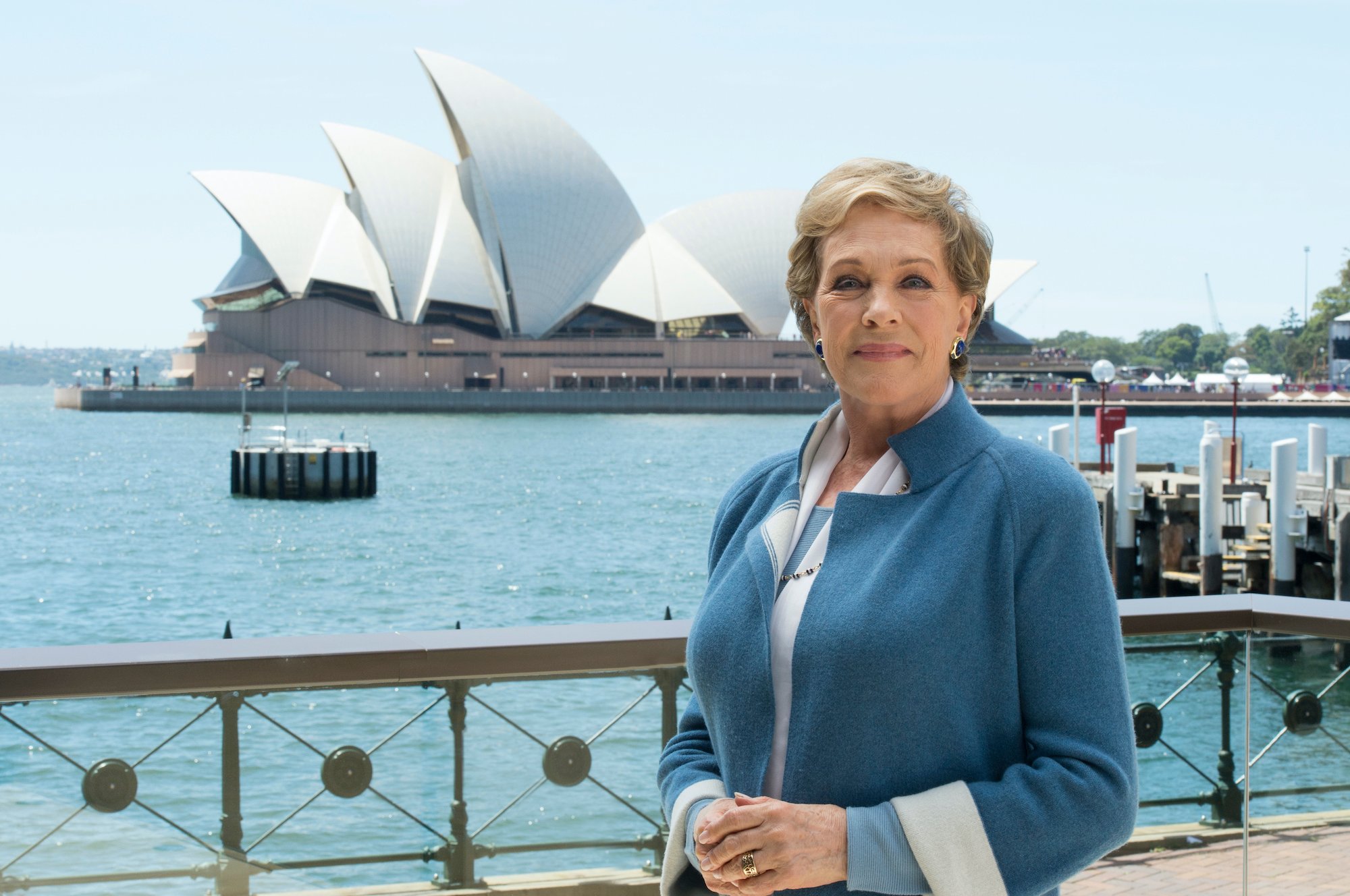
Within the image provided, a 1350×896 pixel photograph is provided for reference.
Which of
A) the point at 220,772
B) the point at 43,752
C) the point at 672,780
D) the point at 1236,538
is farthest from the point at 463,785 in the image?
the point at 1236,538

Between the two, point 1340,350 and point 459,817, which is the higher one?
point 1340,350

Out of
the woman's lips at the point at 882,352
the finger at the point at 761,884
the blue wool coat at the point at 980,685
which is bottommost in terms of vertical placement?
the finger at the point at 761,884

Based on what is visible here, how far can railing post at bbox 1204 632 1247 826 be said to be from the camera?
260 centimetres

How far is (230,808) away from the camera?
7.55ft

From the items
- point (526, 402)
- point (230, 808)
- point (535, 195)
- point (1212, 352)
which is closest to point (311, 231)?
point (535, 195)

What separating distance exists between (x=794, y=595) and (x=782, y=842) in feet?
0.85

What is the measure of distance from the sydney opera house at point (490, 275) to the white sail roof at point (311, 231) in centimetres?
10

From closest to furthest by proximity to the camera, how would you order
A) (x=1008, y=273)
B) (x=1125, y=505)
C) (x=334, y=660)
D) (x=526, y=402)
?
(x=334, y=660), (x=1125, y=505), (x=526, y=402), (x=1008, y=273)

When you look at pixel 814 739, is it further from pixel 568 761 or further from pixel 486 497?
pixel 486 497

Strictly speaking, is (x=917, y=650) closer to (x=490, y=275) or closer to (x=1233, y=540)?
(x=1233, y=540)

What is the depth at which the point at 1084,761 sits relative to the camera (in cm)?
129

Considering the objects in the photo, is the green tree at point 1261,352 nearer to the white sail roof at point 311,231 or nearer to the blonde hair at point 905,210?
the white sail roof at point 311,231

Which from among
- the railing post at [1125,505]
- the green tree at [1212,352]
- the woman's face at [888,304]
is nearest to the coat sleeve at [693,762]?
the woman's face at [888,304]

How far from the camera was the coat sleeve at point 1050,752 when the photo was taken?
4.19 ft
